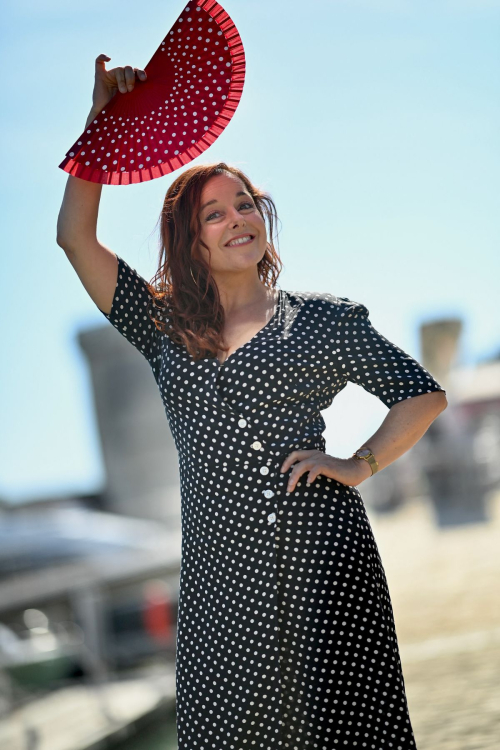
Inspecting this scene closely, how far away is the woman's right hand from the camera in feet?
6.09

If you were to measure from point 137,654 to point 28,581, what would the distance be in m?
0.83

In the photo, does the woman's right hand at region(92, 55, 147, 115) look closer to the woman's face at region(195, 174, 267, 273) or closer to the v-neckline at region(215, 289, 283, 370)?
the woman's face at region(195, 174, 267, 273)

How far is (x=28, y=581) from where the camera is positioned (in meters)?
5.44

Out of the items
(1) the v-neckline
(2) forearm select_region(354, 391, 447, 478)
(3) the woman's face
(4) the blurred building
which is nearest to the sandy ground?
(2) forearm select_region(354, 391, 447, 478)

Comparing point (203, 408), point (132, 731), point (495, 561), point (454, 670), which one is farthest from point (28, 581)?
point (495, 561)

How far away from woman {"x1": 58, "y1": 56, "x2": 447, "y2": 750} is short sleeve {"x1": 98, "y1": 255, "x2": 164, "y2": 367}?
0.04 ft

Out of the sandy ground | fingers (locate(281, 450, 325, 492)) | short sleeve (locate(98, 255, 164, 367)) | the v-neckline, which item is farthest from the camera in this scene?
the sandy ground

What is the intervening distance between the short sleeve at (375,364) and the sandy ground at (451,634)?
Result: 2005 millimetres

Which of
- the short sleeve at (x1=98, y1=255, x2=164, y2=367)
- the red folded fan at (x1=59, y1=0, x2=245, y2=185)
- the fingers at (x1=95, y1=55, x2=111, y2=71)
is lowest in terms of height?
the short sleeve at (x1=98, y1=255, x2=164, y2=367)

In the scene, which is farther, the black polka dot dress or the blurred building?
the blurred building

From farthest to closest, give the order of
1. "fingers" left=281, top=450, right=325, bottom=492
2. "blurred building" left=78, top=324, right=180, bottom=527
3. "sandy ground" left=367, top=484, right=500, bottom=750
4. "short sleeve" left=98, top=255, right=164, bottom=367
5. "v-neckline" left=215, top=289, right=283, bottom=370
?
"blurred building" left=78, top=324, right=180, bottom=527
"sandy ground" left=367, top=484, right=500, bottom=750
"short sleeve" left=98, top=255, right=164, bottom=367
"v-neckline" left=215, top=289, right=283, bottom=370
"fingers" left=281, top=450, right=325, bottom=492

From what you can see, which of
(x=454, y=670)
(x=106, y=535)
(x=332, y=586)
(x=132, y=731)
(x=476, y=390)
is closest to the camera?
(x=332, y=586)

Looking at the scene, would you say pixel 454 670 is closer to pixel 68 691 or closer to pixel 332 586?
pixel 68 691

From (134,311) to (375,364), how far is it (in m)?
0.55
